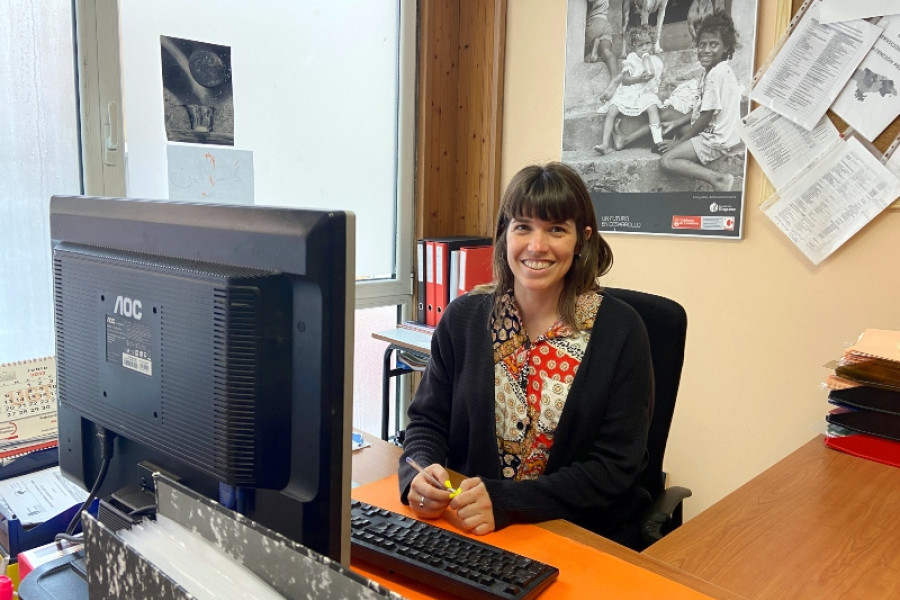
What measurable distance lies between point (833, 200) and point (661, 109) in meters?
0.65

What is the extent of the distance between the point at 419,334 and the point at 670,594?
1.95 metres

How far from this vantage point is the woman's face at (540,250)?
145 cm

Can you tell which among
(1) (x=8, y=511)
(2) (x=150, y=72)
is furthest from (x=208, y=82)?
(1) (x=8, y=511)

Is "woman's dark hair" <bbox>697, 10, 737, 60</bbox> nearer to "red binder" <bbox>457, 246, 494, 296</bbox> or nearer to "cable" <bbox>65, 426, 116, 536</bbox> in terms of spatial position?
"red binder" <bbox>457, 246, 494, 296</bbox>

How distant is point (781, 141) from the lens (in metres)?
2.09

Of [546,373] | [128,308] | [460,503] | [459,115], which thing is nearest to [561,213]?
[546,373]

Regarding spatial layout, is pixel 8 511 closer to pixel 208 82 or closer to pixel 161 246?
pixel 161 246

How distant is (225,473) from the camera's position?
24.4 inches

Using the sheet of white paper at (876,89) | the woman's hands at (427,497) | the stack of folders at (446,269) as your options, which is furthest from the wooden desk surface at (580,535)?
the sheet of white paper at (876,89)

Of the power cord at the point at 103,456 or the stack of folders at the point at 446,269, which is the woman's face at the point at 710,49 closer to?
the stack of folders at the point at 446,269

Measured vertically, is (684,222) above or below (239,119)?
below

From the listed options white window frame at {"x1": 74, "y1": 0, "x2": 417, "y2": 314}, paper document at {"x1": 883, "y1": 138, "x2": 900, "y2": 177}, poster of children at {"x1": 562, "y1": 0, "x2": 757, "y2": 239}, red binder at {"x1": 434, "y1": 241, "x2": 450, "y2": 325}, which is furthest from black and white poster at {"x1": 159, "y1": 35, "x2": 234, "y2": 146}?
paper document at {"x1": 883, "y1": 138, "x2": 900, "y2": 177}

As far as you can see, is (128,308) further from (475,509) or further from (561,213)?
(561,213)

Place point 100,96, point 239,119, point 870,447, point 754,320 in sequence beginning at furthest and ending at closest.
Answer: point 239,119
point 754,320
point 100,96
point 870,447
